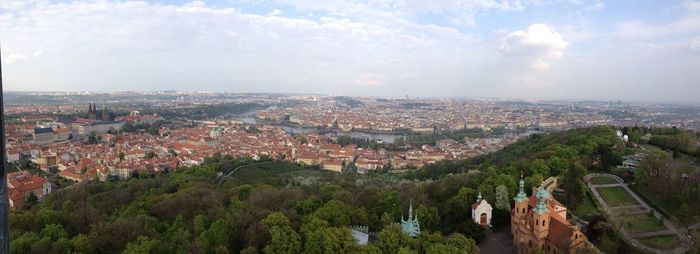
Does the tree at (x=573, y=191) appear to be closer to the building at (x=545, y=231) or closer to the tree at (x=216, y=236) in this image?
the building at (x=545, y=231)

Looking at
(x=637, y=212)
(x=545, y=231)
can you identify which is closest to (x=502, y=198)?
(x=545, y=231)

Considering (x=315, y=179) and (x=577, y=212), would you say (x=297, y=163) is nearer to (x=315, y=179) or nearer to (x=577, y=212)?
(x=315, y=179)

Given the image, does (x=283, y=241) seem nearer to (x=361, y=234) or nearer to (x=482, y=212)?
(x=361, y=234)

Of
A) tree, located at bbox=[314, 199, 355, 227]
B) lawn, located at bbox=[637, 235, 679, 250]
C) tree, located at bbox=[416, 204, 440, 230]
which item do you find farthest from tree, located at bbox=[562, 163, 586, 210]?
tree, located at bbox=[314, 199, 355, 227]

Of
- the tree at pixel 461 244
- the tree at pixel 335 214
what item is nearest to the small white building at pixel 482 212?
the tree at pixel 461 244

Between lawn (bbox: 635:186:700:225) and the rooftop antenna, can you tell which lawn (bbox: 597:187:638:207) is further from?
the rooftop antenna

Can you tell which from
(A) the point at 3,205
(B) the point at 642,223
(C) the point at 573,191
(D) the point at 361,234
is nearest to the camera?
(A) the point at 3,205
